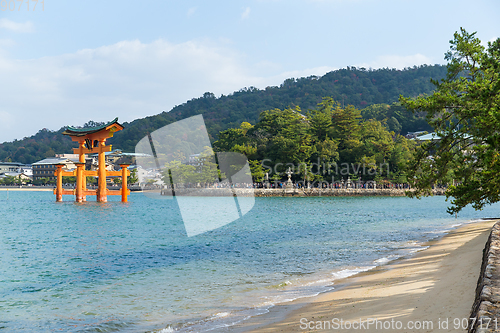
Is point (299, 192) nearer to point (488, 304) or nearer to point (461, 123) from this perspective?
point (461, 123)

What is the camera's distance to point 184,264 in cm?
1283

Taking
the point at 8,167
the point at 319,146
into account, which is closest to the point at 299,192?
the point at 319,146

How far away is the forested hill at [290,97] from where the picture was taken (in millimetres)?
136500

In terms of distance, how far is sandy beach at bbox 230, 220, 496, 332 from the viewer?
5.23m

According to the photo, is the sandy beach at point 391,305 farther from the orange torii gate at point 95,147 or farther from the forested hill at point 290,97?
the forested hill at point 290,97

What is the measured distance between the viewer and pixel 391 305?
6246mm

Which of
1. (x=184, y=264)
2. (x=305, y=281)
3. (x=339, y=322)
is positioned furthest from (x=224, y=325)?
(x=184, y=264)

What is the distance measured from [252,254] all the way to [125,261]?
469 centimetres

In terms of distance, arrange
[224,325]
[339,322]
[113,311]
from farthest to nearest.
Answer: [113,311], [224,325], [339,322]

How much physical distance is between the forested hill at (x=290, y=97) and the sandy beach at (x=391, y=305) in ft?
374

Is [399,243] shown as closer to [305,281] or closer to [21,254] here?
[305,281]

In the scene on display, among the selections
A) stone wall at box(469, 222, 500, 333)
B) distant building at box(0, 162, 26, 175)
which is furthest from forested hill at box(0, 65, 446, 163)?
stone wall at box(469, 222, 500, 333)

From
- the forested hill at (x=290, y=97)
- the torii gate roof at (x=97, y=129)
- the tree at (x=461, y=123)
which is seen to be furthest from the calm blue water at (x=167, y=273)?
the forested hill at (x=290, y=97)

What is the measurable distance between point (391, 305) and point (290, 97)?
155 metres
